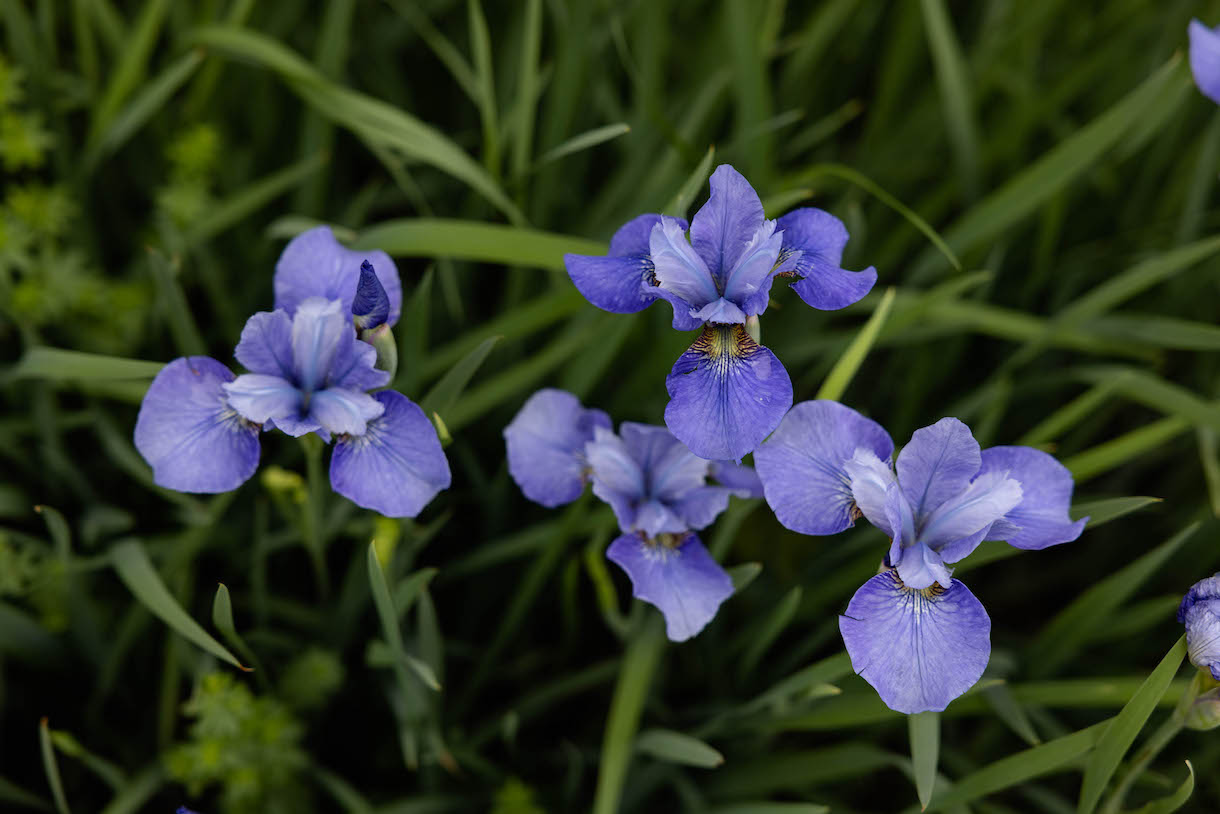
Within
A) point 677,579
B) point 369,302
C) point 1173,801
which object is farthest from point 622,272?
point 1173,801

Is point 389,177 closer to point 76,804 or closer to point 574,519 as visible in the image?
point 574,519

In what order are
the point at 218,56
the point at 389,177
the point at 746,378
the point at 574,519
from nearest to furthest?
the point at 746,378 → the point at 574,519 → the point at 218,56 → the point at 389,177

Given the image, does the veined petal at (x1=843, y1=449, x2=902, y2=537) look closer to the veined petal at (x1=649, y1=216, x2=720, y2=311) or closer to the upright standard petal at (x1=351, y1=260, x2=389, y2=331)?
the veined petal at (x1=649, y1=216, x2=720, y2=311)

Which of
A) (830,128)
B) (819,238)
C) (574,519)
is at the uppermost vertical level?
(830,128)

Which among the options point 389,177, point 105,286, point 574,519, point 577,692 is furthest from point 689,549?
point 389,177

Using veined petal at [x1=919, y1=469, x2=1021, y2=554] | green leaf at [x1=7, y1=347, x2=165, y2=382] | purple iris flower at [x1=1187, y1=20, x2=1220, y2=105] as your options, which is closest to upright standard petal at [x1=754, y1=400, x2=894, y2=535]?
veined petal at [x1=919, y1=469, x2=1021, y2=554]

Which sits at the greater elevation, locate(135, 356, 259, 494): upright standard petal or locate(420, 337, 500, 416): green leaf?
locate(420, 337, 500, 416): green leaf

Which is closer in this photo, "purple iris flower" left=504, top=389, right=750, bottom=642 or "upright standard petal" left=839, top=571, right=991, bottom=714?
"upright standard petal" left=839, top=571, right=991, bottom=714
